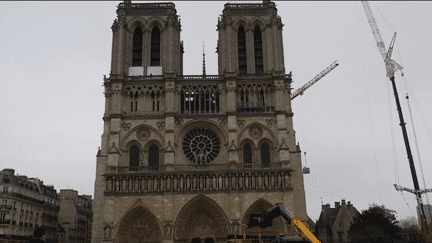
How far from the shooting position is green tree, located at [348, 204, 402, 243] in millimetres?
38409

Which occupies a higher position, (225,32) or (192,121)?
(225,32)

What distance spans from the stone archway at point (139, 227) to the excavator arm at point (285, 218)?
20977 mm

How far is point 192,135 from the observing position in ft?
141

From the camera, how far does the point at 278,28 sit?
1805 inches

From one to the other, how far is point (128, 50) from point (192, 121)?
36.6 ft

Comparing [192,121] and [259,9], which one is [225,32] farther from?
[192,121]

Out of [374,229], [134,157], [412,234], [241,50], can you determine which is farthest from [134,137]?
[412,234]

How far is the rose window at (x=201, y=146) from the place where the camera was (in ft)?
138

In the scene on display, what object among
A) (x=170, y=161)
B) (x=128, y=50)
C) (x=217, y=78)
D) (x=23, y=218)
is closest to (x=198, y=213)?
(x=170, y=161)

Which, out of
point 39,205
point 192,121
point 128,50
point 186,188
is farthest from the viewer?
point 39,205

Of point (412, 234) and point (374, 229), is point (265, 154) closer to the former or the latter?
point (374, 229)

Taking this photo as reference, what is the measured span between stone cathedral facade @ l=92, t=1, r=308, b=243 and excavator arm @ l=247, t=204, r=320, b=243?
64.2 ft

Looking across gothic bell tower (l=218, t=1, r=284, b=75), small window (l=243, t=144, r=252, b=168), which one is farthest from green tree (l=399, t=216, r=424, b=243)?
gothic bell tower (l=218, t=1, r=284, b=75)

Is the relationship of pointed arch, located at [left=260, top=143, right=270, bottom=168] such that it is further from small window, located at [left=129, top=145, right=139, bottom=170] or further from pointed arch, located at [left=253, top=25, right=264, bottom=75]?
small window, located at [left=129, top=145, right=139, bottom=170]
